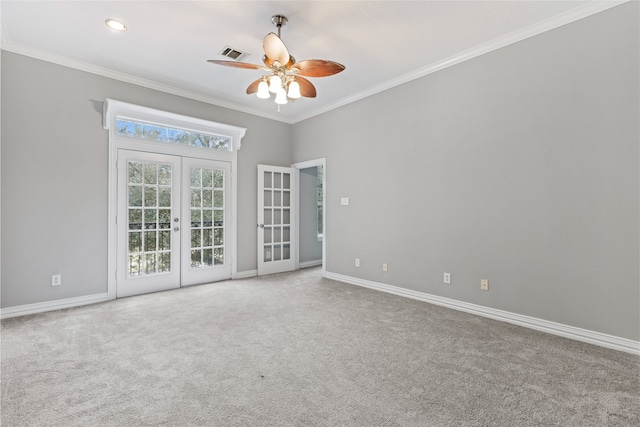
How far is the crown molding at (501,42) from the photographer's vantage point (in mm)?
2596

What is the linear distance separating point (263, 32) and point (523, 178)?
3.00 m

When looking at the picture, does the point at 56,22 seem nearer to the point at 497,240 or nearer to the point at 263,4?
the point at 263,4

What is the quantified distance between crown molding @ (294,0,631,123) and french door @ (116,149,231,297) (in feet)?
8.93

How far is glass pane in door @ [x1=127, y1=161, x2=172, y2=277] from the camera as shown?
4066 millimetres

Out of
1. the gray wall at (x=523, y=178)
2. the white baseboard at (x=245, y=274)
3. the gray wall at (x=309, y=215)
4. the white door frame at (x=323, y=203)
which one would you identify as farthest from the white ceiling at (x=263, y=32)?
the white baseboard at (x=245, y=274)

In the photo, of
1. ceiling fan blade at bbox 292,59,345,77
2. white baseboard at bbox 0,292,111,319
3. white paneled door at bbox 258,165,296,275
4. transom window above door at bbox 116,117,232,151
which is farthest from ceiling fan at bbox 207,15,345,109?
white baseboard at bbox 0,292,111,319

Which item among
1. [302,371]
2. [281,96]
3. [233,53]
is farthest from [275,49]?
[302,371]

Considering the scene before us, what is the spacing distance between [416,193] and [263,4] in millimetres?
2686

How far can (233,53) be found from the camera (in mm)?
3422

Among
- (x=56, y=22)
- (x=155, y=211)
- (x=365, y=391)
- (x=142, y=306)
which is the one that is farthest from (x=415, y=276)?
(x=56, y=22)

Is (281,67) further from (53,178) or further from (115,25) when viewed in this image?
(53,178)

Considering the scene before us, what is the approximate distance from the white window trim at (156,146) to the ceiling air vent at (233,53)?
138 centimetres

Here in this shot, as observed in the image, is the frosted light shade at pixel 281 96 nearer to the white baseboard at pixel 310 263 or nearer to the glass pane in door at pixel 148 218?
the glass pane in door at pixel 148 218

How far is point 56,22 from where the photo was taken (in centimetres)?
288
